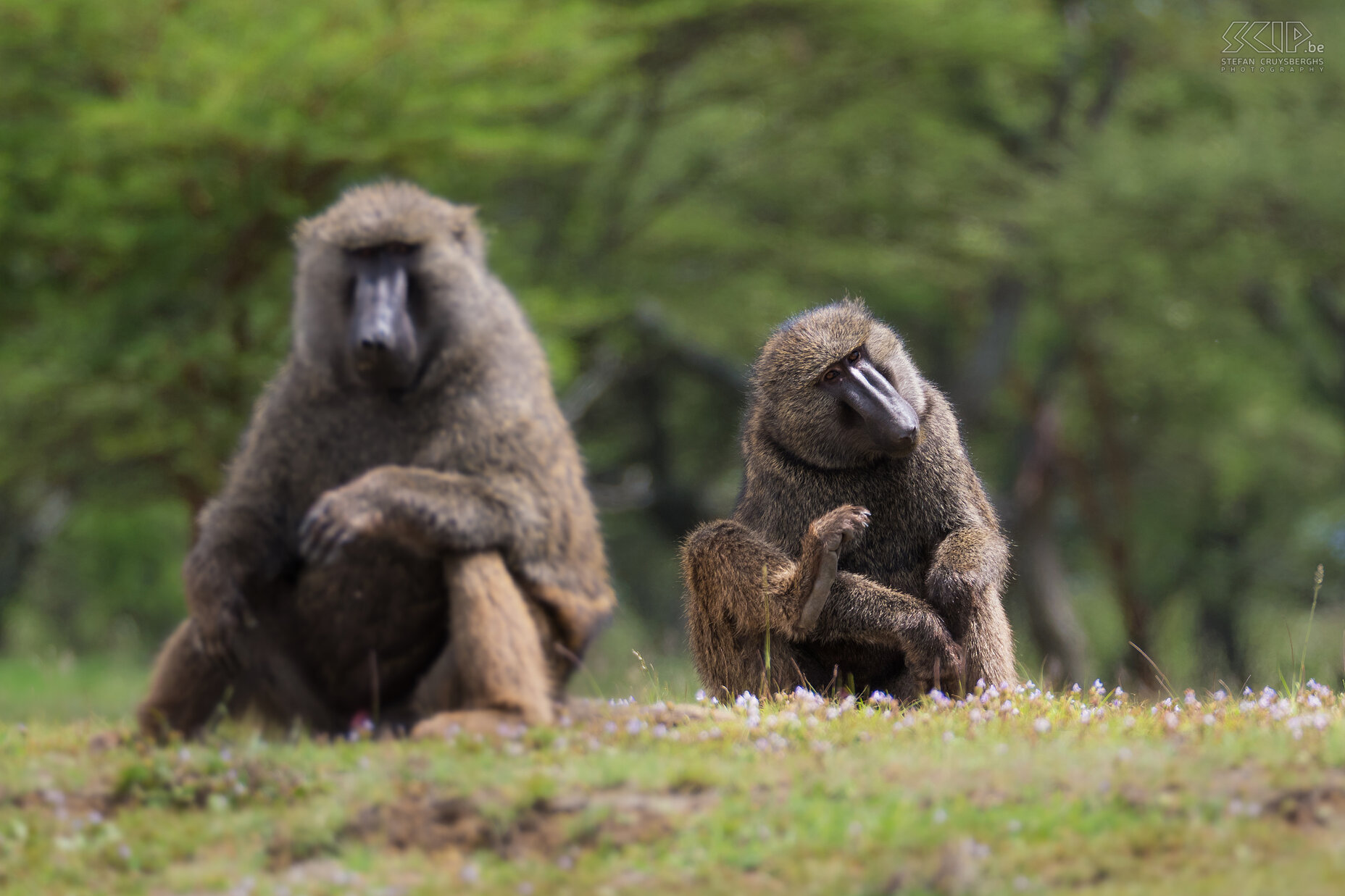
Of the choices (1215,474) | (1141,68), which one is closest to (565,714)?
(1141,68)

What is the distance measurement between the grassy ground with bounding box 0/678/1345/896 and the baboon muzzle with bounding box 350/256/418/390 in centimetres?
114

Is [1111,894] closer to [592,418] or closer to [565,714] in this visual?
[565,714]

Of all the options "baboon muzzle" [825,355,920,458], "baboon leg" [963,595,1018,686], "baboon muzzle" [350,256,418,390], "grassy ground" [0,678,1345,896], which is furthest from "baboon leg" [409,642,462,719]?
"baboon leg" [963,595,1018,686]

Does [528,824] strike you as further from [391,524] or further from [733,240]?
[733,240]

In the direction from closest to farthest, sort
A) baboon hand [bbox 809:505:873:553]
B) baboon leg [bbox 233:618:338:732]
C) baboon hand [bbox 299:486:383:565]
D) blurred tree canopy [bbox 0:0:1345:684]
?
baboon hand [bbox 299:486:383:565] → baboon leg [bbox 233:618:338:732] → baboon hand [bbox 809:505:873:553] → blurred tree canopy [bbox 0:0:1345:684]

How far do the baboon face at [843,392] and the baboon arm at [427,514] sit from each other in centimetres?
110

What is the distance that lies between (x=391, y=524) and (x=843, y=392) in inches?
65.6

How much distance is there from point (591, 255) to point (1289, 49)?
27.2ft

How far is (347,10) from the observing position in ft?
38.0

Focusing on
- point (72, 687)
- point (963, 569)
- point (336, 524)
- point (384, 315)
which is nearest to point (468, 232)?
point (384, 315)

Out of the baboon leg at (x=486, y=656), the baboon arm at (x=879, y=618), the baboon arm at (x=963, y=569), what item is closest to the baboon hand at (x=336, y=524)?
the baboon leg at (x=486, y=656)

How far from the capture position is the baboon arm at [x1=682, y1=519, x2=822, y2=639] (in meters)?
4.88

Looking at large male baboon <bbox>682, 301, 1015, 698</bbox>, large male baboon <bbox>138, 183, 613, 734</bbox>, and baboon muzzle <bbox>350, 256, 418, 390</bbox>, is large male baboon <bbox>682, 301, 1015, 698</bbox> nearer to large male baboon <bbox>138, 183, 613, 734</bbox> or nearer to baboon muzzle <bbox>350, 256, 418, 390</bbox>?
large male baboon <bbox>138, 183, 613, 734</bbox>

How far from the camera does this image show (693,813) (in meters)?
3.56
